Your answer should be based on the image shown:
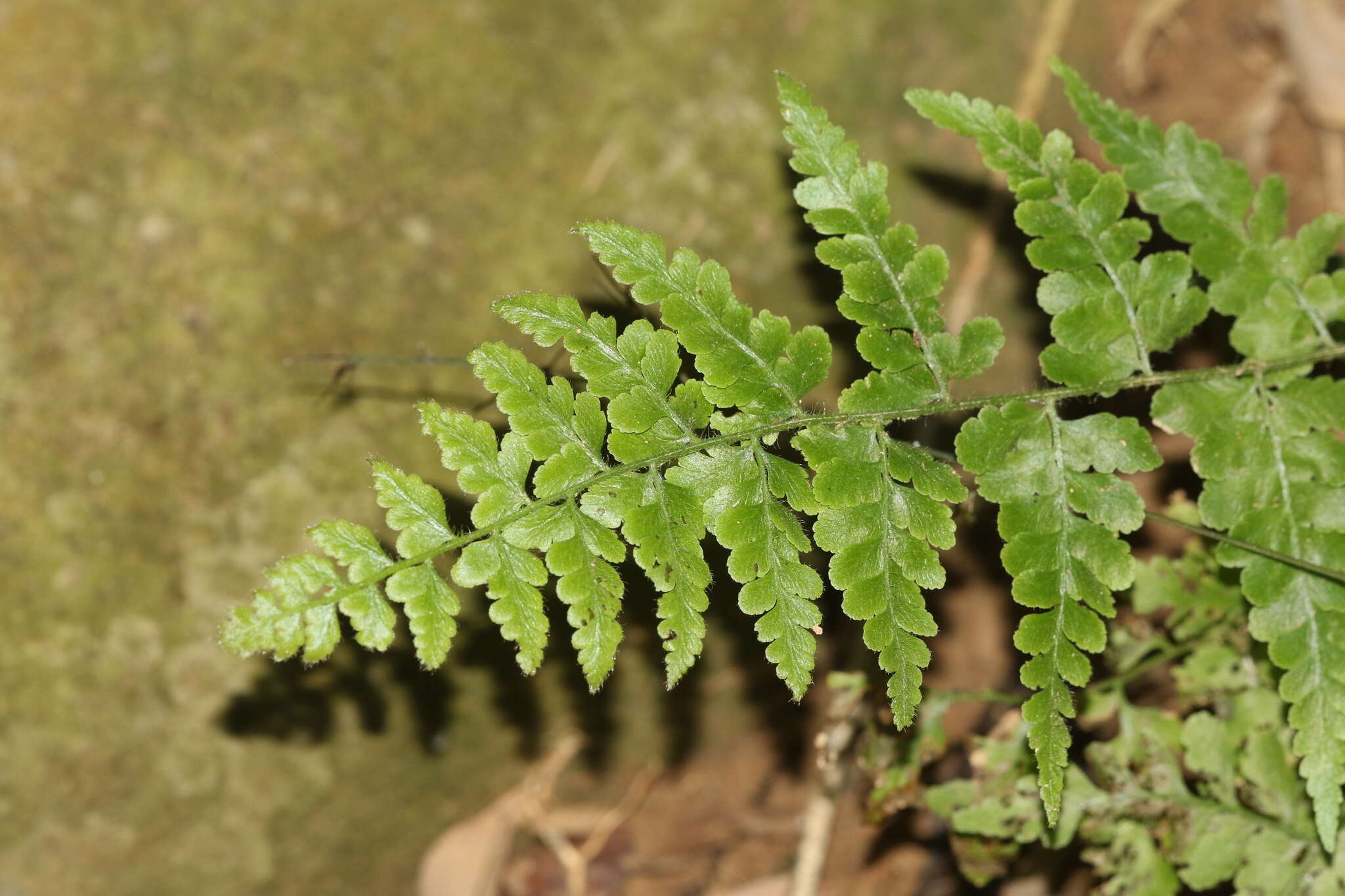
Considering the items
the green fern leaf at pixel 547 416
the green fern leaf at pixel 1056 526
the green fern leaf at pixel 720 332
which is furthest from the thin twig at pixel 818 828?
the green fern leaf at pixel 547 416

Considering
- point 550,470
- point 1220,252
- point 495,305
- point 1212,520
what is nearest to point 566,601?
point 550,470

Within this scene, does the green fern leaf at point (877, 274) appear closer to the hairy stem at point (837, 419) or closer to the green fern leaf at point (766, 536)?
the hairy stem at point (837, 419)

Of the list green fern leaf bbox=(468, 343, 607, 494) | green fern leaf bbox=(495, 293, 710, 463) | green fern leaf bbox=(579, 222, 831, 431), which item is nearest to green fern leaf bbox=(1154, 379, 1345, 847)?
green fern leaf bbox=(579, 222, 831, 431)

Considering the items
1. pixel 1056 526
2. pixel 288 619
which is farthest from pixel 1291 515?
pixel 288 619

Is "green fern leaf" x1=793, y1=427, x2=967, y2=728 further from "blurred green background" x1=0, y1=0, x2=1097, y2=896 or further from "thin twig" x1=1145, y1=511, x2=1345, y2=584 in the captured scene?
"blurred green background" x1=0, y1=0, x2=1097, y2=896

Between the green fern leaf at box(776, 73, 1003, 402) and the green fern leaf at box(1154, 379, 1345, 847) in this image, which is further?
the green fern leaf at box(1154, 379, 1345, 847)

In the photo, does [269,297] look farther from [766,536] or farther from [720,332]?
[766,536]
